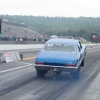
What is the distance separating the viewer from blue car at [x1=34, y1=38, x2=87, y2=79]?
51.5ft

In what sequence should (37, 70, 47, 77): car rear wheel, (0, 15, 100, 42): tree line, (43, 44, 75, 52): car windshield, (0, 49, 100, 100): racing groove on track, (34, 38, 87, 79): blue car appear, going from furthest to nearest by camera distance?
(0, 15, 100, 42): tree line, (43, 44, 75, 52): car windshield, (37, 70, 47, 77): car rear wheel, (34, 38, 87, 79): blue car, (0, 49, 100, 100): racing groove on track

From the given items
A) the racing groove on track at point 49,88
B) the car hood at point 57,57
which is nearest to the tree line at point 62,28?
the car hood at point 57,57

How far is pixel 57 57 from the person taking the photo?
15.9m

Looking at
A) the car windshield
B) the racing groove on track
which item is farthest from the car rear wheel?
the car windshield

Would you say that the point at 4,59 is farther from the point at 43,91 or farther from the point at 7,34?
the point at 7,34

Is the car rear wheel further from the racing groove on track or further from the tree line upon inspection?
the tree line

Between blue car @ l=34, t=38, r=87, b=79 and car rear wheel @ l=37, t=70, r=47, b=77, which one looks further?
car rear wheel @ l=37, t=70, r=47, b=77

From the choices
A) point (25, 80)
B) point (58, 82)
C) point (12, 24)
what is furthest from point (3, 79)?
point (12, 24)

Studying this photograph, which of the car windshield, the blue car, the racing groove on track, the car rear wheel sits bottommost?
the racing groove on track

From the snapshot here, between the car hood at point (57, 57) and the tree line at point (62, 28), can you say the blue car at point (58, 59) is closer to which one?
the car hood at point (57, 57)

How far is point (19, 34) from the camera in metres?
72.4

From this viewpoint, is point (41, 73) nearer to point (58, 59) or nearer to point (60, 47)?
point (58, 59)

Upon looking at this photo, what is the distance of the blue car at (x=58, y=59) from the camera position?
15711 millimetres

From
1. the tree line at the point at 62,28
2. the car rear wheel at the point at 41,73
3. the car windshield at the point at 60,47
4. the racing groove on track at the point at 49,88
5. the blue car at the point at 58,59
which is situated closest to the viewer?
the racing groove on track at the point at 49,88
